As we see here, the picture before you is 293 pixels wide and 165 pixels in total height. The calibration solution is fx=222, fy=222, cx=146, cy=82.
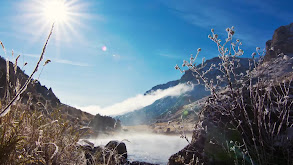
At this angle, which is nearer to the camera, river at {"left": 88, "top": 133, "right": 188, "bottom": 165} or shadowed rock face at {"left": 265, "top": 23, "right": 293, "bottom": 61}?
river at {"left": 88, "top": 133, "right": 188, "bottom": 165}

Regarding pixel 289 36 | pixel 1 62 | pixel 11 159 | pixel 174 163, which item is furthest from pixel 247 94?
pixel 289 36

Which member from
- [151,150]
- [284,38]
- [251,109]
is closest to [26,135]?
[251,109]

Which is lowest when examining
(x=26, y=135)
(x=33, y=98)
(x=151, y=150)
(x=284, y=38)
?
(x=151, y=150)

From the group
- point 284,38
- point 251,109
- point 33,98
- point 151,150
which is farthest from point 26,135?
point 284,38

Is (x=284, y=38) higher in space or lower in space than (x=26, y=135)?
higher

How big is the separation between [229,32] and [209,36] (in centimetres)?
31

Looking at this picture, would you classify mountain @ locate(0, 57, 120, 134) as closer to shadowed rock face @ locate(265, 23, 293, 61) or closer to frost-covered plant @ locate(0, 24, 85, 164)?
frost-covered plant @ locate(0, 24, 85, 164)

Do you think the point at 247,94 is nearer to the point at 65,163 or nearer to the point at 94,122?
the point at 65,163

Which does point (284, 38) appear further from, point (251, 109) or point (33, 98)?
point (251, 109)

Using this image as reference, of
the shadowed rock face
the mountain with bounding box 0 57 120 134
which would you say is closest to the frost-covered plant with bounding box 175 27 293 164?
the mountain with bounding box 0 57 120 134

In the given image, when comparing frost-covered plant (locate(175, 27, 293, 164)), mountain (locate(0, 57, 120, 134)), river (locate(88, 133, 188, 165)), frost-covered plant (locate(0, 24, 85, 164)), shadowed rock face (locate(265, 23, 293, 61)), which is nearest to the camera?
frost-covered plant (locate(0, 24, 85, 164))

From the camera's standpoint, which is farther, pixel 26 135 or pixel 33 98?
pixel 33 98

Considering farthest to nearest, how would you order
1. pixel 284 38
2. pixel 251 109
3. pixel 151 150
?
pixel 284 38 < pixel 151 150 < pixel 251 109

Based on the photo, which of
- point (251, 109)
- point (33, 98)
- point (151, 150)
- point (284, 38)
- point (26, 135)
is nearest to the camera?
point (26, 135)
